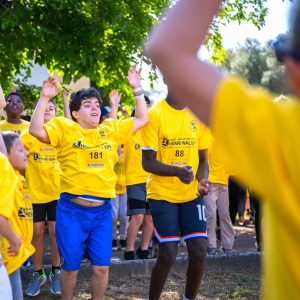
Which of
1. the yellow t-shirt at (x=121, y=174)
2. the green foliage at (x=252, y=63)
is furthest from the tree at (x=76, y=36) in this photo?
the green foliage at (x=252, y=63)

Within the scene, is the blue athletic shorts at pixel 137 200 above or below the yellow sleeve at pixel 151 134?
below

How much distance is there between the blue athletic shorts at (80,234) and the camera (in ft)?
20.3

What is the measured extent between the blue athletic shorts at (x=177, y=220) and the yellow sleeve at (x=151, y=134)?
0.51 meters

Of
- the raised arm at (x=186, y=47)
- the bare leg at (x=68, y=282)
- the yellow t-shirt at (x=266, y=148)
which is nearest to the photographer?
the yellow t-shirt at (x=266, y=148)

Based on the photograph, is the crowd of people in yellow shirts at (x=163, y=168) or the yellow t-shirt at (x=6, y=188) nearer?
the crowd of people in yellow shirts at (x=163, y=168)

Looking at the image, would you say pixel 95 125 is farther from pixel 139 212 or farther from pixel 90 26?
pixel 90 26

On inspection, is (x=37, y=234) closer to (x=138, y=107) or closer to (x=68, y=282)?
(x=68, y=282)

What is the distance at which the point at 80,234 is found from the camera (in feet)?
20.5

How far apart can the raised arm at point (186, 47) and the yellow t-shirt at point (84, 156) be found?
4575 mm

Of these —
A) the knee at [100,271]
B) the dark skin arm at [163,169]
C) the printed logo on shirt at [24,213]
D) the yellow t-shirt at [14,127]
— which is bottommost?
the knee at [100,271]

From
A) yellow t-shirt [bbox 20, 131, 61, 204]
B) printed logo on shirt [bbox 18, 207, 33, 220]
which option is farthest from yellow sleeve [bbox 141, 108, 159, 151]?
yellow t-shirt [bbox 20, 131, 61, 204]

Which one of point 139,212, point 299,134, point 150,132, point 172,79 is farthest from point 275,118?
point 139,212

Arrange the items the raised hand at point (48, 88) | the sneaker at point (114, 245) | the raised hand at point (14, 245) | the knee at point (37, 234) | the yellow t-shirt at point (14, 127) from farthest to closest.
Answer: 1. the sneaker at point (114, 245)
2. the yellow t-shirt at point (14, 127)
3. the knee at point (37, 234)
4. the raised hand at point (48, 88)
5. the raised hand at point (14, 245)

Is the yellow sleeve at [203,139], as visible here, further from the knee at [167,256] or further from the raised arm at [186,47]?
the raised arm at [186,47]
